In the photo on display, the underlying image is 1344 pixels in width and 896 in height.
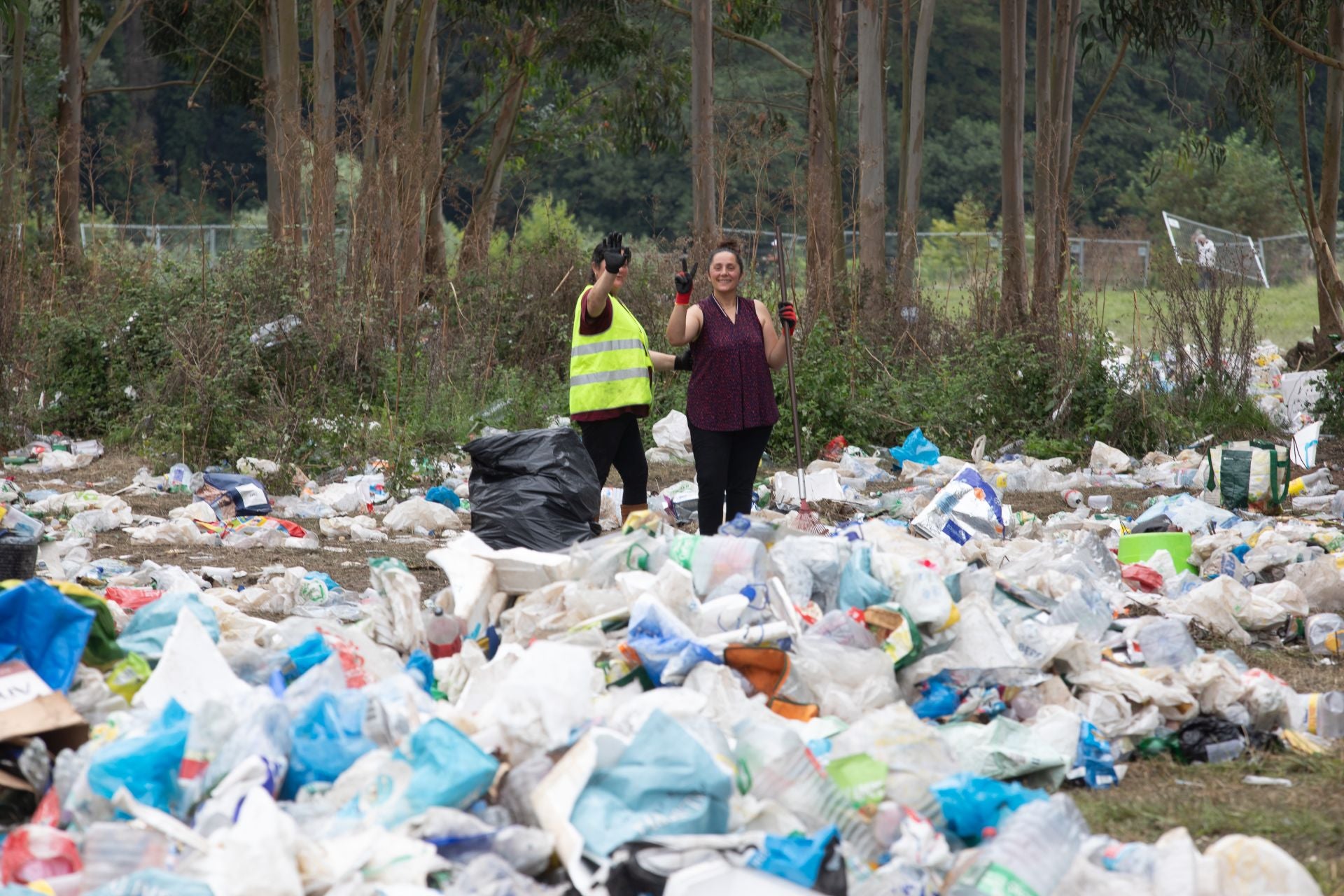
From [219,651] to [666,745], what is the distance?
1.47 m

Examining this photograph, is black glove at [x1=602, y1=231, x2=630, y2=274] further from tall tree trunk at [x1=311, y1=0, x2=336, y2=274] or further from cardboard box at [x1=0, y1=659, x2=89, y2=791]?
tall tree trunk at [x1=311, y1=0, x2=336, y2=274]

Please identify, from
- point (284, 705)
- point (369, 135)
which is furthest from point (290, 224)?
point (284, 705)

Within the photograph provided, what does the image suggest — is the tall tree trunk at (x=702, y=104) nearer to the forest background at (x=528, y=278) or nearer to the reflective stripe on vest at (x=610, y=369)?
the forest background at (x=528, y=278)

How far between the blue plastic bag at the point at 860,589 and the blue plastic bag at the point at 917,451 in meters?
5.45

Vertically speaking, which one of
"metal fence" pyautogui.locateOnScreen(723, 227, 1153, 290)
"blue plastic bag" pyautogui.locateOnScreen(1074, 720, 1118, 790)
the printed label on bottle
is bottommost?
"blue plastic bag" pyautogui.locateOnScreen(1074, 720, 1118, 790)

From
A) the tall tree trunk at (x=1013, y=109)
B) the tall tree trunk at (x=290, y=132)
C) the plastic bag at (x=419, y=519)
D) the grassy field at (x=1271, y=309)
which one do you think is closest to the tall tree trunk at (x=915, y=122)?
the tall tree trunk at (x=1013, y=109)

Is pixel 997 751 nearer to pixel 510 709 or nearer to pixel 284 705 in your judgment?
pixel 510 709

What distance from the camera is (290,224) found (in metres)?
11.4

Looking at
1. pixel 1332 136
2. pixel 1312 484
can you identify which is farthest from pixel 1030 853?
pixel 1332 136

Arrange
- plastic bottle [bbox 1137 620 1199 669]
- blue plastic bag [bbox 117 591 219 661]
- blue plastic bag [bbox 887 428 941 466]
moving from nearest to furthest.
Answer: blue plastic bag [bbox 117 591 219 661], plastic bottle [bbox 1137 620 1199 669], blue plastic bag [bbox 887 428 941 466]

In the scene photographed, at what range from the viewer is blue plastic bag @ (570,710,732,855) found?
2852mm

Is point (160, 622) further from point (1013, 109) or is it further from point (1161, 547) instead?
point (1013, 109)

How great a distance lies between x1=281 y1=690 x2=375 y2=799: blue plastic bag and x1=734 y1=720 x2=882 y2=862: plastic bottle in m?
0.85

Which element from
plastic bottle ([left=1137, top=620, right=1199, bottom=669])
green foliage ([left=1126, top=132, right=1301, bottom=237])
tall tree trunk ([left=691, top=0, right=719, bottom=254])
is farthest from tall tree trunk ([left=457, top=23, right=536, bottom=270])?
green foliage ([left=1126, top=132, right=1301, bottom=237])
